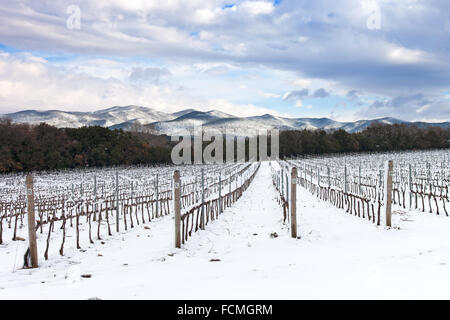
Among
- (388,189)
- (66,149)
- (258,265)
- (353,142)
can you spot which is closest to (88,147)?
(66,149)

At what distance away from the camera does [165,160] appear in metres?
52.6

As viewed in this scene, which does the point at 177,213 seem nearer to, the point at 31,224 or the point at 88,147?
the point at 31,224

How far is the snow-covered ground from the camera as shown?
3.84 m

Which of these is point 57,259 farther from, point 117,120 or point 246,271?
point 117,120

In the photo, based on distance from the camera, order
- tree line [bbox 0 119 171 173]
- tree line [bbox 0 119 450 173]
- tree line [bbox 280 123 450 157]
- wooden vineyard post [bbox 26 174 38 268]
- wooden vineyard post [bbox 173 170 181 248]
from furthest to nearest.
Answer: tree line [bbox 280 123 450 157] < tree line [bbox 0 119 450 173] < tree line [bbox 0 119 171 173] < wooden vineyard post [bbox 173 170 181 248] < wooden vineyard post [bbox 26 174 38 268]

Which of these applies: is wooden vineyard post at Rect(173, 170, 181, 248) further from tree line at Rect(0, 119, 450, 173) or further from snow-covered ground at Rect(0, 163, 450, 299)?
tree line at Rect(0, 119, 450, 173)

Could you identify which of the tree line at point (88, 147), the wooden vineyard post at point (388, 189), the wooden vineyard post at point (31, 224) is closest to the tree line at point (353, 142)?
the tree line at point (88, 147)

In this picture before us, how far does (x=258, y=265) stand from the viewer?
16.8ft

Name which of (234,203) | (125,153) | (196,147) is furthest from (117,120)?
(234,203)

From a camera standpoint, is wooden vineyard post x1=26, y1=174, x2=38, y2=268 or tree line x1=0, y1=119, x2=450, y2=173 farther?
tree line x1=0, y1=119, x2=450, y2=173

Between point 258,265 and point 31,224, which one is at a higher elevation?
point 31,224

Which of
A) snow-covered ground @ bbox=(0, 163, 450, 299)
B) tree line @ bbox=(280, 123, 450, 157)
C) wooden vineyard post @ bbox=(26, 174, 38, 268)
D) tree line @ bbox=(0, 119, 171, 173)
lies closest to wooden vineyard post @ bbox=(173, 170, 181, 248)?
snow-covered ground @ bbox=(0, 163, 450, 299)

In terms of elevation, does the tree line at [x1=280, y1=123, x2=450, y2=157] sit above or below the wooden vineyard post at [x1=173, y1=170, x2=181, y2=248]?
above

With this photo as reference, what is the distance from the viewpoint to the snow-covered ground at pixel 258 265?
3.84 m
